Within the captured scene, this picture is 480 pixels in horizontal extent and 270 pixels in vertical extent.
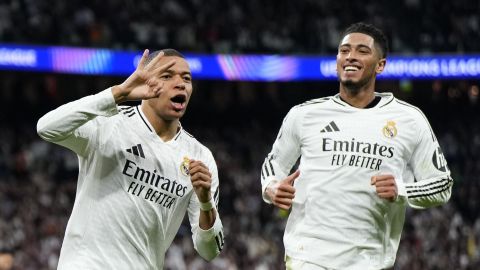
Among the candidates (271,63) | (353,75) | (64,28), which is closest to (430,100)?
(271,63)

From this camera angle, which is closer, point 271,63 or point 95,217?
point 95,217

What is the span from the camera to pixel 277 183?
5590 mm

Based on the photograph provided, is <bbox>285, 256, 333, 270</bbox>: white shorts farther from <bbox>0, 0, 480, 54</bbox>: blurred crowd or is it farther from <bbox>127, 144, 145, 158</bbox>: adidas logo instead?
<bbox>0, 0, 480, 54</bbox>: blurred crowd

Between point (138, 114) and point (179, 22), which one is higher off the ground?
point (179, 22)

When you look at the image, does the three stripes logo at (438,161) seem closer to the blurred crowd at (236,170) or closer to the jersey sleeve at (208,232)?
the jersey sleeve at (208,232)

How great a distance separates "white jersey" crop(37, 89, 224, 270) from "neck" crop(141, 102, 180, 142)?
0.04 m

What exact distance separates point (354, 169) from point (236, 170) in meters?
16.5

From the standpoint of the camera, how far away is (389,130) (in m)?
5.84

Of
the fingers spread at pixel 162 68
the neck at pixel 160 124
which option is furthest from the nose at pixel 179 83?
the neck at pixel 160 124

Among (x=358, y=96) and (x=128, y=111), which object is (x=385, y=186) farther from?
(x=128, y=111)

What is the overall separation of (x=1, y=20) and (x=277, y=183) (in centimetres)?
1632

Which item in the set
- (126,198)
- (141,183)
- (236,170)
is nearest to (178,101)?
(141,183)

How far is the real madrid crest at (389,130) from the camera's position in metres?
5.83

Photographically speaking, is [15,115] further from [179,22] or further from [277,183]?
[277,183]
